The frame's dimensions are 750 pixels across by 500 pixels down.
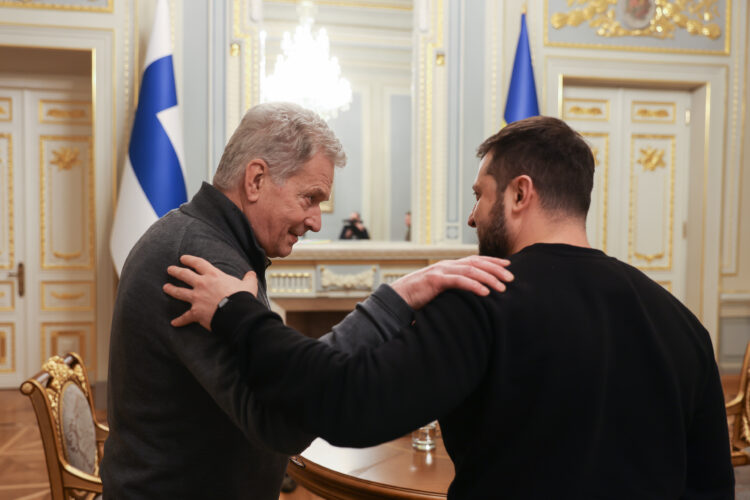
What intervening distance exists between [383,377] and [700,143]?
214 inches

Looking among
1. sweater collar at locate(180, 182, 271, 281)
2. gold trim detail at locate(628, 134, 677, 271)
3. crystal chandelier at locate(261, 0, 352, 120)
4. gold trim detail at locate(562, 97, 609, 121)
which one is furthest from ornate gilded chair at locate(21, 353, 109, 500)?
gold trim detail at locate(628, 134, 677, 271)

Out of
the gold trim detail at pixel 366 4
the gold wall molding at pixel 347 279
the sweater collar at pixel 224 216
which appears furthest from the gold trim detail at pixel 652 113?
the sweater collar at pixel 224 216

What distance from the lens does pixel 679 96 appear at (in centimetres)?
546

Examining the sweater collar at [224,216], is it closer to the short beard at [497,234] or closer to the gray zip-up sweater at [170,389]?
the gray zip-up sweater at [170,389]

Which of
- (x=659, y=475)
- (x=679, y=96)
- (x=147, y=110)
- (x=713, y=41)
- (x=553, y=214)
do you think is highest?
(x=713, y=41)

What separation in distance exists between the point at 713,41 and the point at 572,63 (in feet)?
4.04

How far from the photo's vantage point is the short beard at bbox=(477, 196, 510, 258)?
991mm

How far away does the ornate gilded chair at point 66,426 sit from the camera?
170 centimetres

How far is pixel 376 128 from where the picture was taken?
6617 mm

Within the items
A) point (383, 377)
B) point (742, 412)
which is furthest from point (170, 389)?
point (742, 412)

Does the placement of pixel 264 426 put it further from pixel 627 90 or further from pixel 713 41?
pixel 713 41

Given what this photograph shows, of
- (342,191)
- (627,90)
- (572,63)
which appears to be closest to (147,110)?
(342,191)

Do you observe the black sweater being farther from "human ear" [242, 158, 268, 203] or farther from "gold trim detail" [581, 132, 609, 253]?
"gold trim detail" [581, 132, 609, 253]

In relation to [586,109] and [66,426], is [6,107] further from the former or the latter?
[586,109]
